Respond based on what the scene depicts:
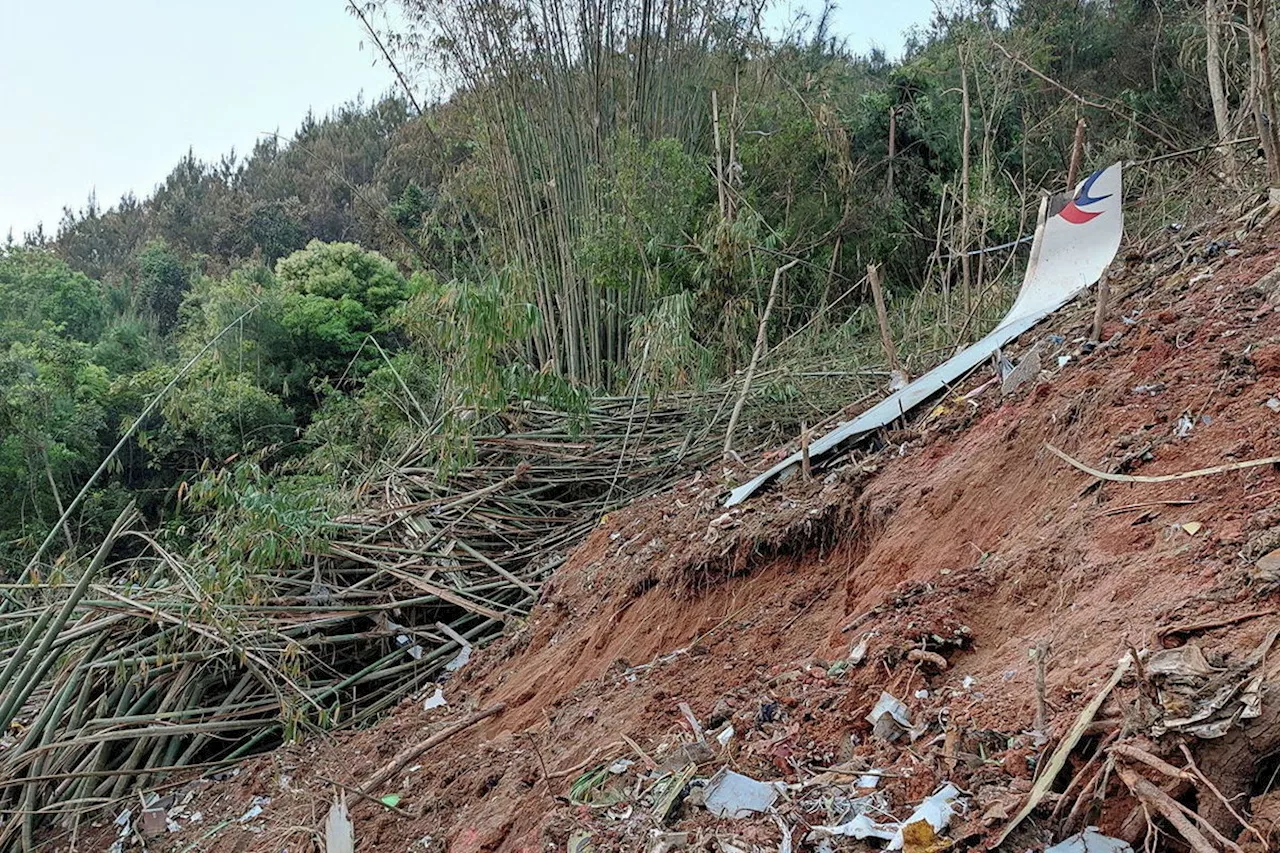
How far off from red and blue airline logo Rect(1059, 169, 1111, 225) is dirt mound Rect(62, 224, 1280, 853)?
32 centimetres

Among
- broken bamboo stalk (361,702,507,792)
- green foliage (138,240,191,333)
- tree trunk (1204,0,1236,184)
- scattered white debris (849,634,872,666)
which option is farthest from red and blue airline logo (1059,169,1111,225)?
green foliage (138,240,191,333)

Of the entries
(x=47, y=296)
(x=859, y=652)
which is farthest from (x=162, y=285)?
(x=859, y=652)

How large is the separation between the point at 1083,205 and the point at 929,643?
233 cm

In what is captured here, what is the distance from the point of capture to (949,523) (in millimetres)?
2156

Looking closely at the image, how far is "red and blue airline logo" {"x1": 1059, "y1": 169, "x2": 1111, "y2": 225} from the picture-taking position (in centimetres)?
332

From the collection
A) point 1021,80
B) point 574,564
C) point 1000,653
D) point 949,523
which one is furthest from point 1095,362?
point 1021,80

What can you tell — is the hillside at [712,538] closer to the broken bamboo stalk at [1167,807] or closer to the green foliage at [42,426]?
the broken bamboo stalk at [1167,807]

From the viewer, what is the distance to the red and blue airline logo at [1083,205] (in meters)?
3.32

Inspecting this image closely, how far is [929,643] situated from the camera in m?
1.67

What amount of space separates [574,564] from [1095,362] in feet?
6.55

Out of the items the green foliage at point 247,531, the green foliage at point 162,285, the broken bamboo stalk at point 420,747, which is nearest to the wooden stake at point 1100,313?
the broken bamboo stalk at point 420,747

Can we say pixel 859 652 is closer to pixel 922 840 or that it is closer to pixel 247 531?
pixel 922 840

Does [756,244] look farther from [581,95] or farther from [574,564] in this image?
[574,564]

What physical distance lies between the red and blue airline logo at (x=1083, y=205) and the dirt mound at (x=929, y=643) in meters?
0.32
